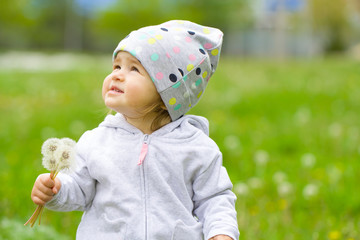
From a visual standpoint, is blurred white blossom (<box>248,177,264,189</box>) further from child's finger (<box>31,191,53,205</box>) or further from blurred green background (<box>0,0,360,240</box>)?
child's finger (<box>31,191,53,205</box>)

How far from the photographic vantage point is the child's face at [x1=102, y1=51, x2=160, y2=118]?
6.38 feet

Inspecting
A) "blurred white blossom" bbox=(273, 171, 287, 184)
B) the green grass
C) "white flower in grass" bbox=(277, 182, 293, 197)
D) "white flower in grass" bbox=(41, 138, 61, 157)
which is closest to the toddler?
"white flower in grass" bbox=(41, 138, 61, 157)

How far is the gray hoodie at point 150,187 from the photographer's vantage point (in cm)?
191

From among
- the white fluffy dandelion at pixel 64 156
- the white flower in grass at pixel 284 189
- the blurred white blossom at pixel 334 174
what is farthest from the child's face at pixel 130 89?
the blurred white blossom at pixel 334 174

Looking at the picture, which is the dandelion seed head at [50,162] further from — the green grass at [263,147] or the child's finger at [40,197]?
the green grass at [263,147]

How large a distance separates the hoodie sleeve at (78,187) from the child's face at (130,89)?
0.21 meters

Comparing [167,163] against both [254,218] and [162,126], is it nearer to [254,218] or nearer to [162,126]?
[162,126]

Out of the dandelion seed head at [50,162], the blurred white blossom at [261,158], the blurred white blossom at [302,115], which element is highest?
the dandelion seed head at [50,162]

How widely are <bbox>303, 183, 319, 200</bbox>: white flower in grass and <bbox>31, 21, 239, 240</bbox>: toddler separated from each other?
177 cm

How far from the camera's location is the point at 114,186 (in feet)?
6.32

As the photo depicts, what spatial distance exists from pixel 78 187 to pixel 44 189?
0.19m

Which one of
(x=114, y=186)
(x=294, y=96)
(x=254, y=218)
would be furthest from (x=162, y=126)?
(x=294, y=96)

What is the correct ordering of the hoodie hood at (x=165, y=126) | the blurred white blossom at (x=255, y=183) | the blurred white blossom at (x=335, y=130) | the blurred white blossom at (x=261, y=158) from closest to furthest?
1. the hoodie hood at (x=165, y=126)
2. the blurred white blossom at (x=255, y=183)
3. the blurred white blossom at (x=261, y=158)
4. the blurred white blossom at (x=335, y=130)

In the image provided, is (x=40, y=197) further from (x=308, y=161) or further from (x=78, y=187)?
(x=308, y=161)
